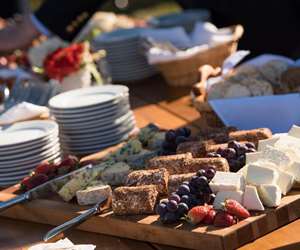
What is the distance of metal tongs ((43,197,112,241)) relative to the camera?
5.29ft

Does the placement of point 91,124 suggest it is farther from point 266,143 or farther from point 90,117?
point 266,143

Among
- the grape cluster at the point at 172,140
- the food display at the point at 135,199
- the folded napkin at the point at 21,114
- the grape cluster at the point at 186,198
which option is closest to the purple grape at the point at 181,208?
the grape cluster at the point at 186,198

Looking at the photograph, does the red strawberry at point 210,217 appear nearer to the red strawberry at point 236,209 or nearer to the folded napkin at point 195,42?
the red strawberry at point 236,209

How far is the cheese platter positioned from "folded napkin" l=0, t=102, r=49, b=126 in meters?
0.38

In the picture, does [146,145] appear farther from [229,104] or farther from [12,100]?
[12,100]

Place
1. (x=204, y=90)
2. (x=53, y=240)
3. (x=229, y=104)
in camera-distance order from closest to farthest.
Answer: (x=53, y=240), (x=229, y=104), (x=204, y=90)

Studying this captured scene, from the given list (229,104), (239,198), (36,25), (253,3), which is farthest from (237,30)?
(239,198)

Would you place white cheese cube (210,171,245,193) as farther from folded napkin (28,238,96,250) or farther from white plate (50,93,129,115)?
white plate (50,93,129,115)

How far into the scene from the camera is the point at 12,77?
3146 millimetres

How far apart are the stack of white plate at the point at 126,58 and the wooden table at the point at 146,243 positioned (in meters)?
0.07

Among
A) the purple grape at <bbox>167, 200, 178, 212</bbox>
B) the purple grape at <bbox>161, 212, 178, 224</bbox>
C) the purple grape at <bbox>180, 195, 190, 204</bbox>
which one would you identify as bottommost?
the purple grape at <bbox>161, 212, 178, 224</bbox>

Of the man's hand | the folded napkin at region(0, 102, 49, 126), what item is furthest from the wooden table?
the man's hand

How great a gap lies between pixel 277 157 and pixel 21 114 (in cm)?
96

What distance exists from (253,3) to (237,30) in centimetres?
28
